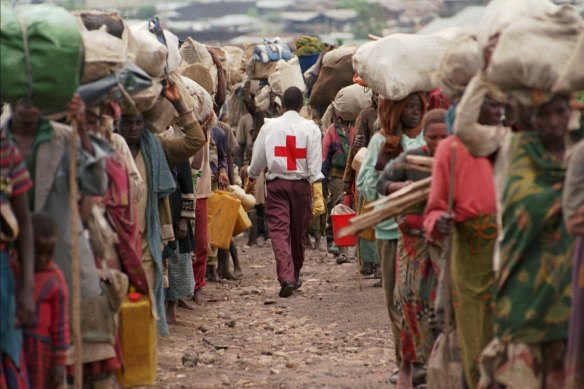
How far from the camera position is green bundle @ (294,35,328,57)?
2388cm

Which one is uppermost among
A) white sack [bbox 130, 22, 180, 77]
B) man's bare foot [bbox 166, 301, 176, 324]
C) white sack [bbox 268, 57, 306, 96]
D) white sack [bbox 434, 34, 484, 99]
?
white sack [bbox 434, 34, 484, 99]

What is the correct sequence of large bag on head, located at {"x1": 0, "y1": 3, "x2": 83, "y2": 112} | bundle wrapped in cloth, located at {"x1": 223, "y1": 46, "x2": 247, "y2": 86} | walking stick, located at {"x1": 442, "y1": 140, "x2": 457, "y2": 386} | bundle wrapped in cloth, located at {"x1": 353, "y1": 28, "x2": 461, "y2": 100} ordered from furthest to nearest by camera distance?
bundle wrapped in cloth, located at {"x1": 223, "y1": 46, "x2": 247, "y2": 86}, bundle wrapped in cloth, located at {"x1": 353, "y1": 28, "x2": 461, "y2": 100}, walking stick, located at {"x1": 442, "y1": 140, "x2": 457, "y2": 386}, large bag on head, located at {"x1": 0, "y1": 3, "x2": 83, "y2": 112}

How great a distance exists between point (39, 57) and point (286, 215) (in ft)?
28.9

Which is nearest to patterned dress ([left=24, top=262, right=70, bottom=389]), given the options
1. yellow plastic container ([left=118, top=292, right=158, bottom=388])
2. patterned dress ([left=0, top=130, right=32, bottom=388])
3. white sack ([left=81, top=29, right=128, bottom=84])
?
patterned dress ([left=0, top=130, right=32, bottom=388])

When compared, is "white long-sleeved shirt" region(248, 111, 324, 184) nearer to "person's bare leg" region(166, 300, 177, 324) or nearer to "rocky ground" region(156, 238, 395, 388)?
"rocky ground" region(156, 238, 395, 388)

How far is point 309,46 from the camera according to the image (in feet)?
78.7

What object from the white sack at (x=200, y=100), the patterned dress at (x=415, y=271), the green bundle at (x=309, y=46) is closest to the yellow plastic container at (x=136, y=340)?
the patterned dress at (x=415, y=271)

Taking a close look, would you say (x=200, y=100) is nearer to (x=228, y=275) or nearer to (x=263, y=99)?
(x=228, y=275)

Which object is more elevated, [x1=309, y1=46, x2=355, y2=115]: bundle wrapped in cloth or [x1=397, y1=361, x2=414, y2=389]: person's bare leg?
[x1=397, y1=361, x2=414, y2=389]: person's bare leg

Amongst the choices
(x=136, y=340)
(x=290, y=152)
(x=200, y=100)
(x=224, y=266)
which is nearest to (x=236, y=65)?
(x=224, y=266)

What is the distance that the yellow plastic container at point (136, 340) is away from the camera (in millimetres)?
8586

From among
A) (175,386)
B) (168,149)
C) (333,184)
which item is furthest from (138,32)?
(333,184)

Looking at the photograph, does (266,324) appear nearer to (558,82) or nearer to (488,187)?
(488,187)

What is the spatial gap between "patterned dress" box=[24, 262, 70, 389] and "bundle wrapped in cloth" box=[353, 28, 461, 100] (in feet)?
11.4
